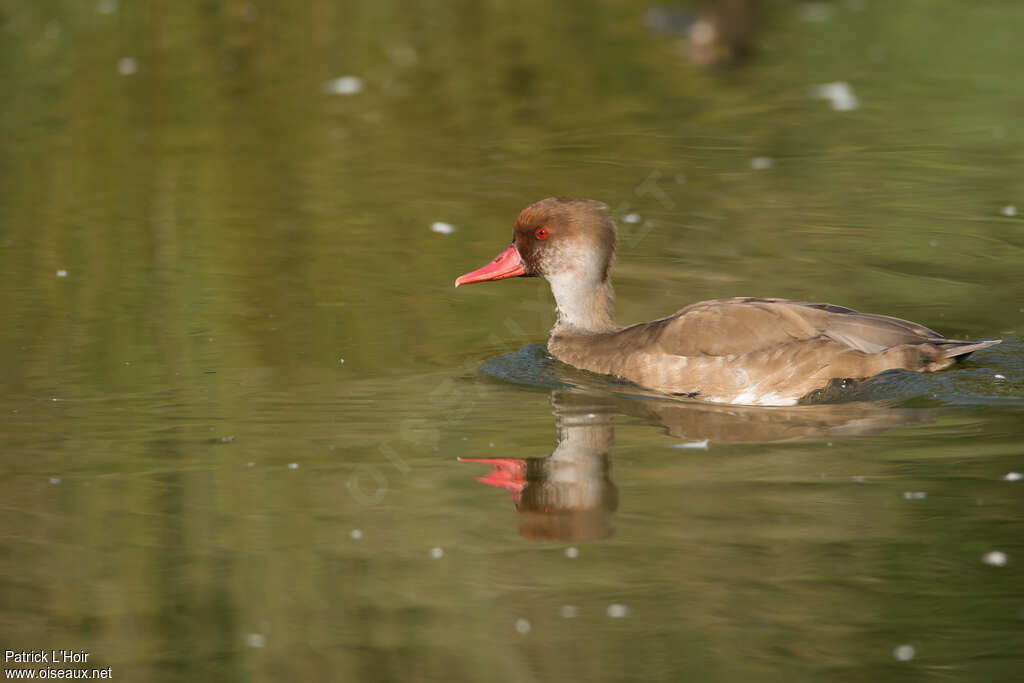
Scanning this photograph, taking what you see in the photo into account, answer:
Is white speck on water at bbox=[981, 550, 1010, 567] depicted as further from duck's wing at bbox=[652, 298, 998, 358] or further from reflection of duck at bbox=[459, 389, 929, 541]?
duck's wing at bbox=[652, 298, 998, 358]

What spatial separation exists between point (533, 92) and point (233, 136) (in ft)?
12.3

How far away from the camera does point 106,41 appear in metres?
20.8

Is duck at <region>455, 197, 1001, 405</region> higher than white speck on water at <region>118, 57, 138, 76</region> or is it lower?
higher

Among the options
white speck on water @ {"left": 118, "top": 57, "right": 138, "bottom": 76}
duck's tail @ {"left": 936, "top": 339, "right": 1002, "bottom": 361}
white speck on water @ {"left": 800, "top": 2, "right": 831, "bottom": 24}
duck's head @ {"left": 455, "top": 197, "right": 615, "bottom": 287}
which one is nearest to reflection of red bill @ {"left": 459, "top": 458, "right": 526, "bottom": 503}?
duck's head @ {"left": 455, "top": 197, "right": 615, "bottom": 287}

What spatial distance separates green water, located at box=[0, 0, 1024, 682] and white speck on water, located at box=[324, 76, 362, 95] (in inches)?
9.5

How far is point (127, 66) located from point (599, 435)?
1307cm

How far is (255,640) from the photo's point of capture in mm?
5891

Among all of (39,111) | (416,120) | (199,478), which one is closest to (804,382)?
(199,478)

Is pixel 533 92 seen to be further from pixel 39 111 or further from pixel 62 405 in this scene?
A: pixel 62 405

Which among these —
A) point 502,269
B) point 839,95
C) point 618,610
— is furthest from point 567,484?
point 839,95

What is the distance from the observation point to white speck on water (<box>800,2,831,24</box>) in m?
21.5

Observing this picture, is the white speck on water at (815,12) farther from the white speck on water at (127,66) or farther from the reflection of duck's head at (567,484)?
the reflection of duck's head at (567,484)

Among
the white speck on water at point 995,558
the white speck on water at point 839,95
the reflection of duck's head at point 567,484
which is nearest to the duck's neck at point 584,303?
the reflection of duck's head at point 567,484

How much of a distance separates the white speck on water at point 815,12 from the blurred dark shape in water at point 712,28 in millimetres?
822
